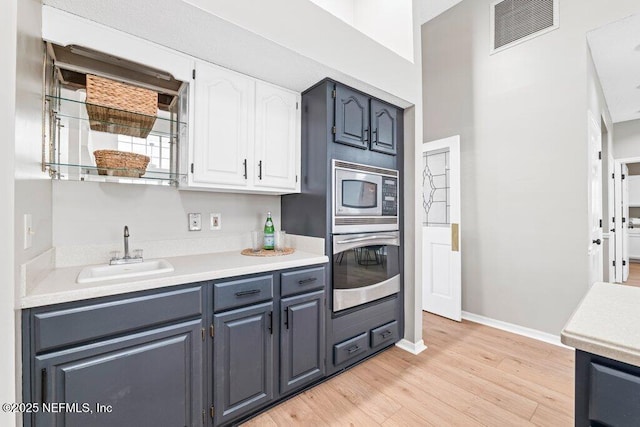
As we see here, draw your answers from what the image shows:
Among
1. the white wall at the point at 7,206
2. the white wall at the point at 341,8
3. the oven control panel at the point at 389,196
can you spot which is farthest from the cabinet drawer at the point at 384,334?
the white wall at the point at 341,8

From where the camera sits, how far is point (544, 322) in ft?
8.90

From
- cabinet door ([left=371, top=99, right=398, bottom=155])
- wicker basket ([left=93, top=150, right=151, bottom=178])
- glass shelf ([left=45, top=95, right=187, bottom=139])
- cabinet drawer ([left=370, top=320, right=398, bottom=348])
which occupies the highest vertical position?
cabinet door ([left=371, top=99, right=398, bottom=155])

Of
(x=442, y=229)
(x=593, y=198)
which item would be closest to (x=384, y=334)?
(x=442, y=229)

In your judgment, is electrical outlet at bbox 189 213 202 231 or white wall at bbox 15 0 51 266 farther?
electrical outlet at bbox 189 213 202 231

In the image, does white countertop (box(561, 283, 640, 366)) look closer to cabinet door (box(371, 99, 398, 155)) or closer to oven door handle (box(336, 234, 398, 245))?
oven door handle (box(336, 234, 398, 245))

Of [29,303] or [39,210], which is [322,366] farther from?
[39,210]

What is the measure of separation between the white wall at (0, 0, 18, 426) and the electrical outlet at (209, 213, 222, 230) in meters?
1.21

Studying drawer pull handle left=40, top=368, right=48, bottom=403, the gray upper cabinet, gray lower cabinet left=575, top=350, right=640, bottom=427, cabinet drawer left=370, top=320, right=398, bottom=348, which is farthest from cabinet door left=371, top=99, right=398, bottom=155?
drawer pull handle left=40, top=368, right=48, bottom=403

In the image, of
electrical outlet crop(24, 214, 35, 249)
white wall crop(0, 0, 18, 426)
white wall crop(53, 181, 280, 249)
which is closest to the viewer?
white wall crop(0, 0, 18, 426)

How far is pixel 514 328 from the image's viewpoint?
9.50 feet

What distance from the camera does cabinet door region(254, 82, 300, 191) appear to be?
203 centimetres

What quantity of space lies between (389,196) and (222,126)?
146 cm

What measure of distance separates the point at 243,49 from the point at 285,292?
150 centimetres

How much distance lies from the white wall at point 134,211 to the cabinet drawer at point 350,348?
1.17m
